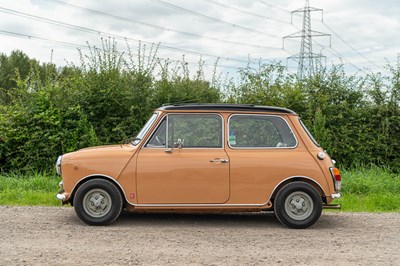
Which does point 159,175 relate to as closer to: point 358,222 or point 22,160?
point 358,222

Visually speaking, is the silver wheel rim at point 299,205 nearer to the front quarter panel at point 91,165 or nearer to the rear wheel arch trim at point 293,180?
the rear wheel arch trim at point 293,180

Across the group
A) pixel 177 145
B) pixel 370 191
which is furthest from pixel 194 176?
pixel 370 191

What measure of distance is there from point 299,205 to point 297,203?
1.6 inches

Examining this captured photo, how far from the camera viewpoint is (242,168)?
26.2 ft

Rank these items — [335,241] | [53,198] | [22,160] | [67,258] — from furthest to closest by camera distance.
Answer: [22,160]
[53,198]
[335,241]
[67,258]

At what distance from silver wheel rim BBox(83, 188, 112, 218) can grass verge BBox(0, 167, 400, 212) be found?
229 centimetres

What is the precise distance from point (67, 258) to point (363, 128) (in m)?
10.5

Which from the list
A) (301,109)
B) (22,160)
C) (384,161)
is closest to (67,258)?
(22,160)

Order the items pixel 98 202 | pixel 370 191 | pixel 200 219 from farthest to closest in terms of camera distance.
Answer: pixel 370 191 → pixel 200 219 → pixel 98 202

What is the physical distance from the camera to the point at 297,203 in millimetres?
8016

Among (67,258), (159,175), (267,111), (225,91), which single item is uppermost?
(225,91)

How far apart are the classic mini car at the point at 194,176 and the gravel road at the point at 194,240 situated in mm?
331

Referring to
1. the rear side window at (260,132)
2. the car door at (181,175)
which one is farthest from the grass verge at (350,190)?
the car door at (181,175)

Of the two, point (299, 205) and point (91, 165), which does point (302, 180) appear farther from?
point (91, 165)
